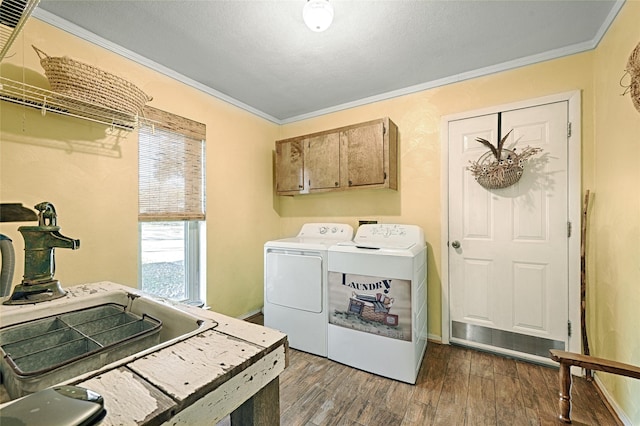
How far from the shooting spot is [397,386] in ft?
6.43

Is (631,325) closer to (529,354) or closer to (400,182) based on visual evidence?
(529,354)

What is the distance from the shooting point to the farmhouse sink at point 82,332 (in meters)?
0.63

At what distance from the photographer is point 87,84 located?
166 cm

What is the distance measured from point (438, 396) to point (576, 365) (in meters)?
0.95

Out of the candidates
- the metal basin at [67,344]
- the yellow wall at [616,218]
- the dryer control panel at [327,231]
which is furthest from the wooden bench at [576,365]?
the dryer control panel at [327,231]

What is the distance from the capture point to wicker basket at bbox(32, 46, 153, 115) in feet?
5.18

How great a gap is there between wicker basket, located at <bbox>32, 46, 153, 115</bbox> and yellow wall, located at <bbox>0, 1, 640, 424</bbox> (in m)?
0.30

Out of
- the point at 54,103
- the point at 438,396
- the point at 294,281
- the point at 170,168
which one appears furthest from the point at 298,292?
the point at 54,103

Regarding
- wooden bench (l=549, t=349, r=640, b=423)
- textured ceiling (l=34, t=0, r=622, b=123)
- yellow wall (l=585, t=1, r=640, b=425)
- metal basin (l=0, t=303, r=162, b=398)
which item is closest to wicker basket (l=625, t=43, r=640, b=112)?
yellow wall (l=585, t=1, r=640, b=425)

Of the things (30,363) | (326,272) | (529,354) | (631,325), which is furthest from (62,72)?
(529,354)

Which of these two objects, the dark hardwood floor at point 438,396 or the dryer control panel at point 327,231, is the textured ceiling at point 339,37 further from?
the dark hardwood floor at point 438,396

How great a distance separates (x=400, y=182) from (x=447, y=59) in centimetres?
115

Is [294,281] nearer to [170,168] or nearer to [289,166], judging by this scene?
[289,166]

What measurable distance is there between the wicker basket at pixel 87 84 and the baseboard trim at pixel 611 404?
12.1 feet
